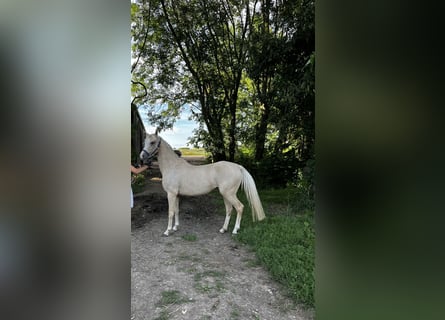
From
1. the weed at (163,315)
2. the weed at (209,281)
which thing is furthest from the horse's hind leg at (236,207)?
the weed at (163,315)

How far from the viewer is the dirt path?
1.75 meters

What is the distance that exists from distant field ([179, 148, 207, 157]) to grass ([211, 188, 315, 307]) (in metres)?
1.77

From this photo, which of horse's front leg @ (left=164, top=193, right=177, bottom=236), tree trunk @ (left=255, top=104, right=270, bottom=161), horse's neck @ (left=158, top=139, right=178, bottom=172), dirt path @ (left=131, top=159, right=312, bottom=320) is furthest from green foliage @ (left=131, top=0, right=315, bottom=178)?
horse's front leg @ (left=164, top=193, right=177, bottom=236)

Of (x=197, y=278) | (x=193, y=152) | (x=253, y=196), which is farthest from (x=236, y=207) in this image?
(x=193, y=152)

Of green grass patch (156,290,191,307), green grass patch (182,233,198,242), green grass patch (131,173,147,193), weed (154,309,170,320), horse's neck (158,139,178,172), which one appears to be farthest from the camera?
green grass patch (131,173,147,193)

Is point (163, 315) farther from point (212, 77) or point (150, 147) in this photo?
point (212, 77)

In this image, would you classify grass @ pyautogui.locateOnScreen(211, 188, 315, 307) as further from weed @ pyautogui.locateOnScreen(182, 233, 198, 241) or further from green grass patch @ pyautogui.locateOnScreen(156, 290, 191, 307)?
green grass patch @ pyautogui.locateOnScreen(156, 290, 191, 307)
